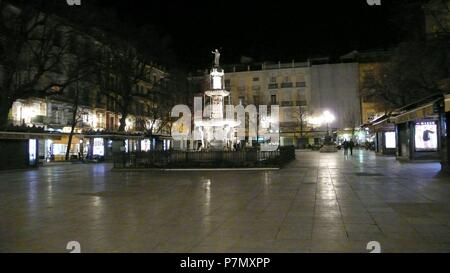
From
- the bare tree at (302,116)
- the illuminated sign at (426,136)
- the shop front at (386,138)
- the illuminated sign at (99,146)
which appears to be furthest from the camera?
the bare tree at (302,116)

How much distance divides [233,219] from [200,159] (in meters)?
17.9

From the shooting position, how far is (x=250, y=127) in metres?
74.8

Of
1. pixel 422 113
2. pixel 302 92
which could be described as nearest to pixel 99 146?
pixel 422 113

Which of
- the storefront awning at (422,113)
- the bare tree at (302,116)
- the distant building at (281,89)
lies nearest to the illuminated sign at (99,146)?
the storefront awning at (422,113)

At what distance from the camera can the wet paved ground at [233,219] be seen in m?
7.11

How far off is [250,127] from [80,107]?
30953mm

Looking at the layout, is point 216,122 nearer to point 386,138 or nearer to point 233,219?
point 386,138

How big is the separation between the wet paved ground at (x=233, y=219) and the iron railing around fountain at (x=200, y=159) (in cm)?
1009

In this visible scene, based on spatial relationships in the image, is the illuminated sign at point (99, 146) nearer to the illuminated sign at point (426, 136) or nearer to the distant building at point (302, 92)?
the illuminated sign at point (426, 136)

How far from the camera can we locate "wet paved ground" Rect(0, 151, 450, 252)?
7.11 metres

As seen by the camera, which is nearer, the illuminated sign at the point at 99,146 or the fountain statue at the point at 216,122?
the fountain statue at the point at 216,122

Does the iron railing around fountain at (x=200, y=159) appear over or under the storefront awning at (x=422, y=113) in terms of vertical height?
under

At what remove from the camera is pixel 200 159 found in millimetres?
27156
